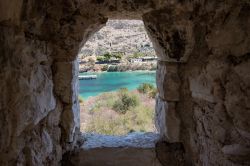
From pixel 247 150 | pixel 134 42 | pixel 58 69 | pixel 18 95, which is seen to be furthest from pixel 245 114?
pixel 134 42

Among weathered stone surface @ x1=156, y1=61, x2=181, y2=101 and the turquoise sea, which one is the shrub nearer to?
the turquoise sea

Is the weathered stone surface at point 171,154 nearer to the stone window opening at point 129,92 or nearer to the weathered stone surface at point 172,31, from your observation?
the stone window opening at point 129,92

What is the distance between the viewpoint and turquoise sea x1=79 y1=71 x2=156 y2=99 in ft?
37.7

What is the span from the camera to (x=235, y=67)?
1575 mm

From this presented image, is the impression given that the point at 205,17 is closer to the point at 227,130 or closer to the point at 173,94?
the point at 173,94

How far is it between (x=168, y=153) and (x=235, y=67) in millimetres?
872

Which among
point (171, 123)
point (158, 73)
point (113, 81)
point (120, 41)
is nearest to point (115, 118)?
point (158, 73)

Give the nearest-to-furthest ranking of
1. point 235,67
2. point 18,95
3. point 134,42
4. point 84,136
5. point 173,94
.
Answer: point 18,95
point 235,67
point 173,94
point 84,136
point 134,42

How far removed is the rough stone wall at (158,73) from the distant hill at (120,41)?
12.7 metres

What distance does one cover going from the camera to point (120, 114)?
7324mm

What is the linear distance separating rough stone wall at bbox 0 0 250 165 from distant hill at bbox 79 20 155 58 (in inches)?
501

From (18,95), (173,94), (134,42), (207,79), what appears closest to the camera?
(18,95)

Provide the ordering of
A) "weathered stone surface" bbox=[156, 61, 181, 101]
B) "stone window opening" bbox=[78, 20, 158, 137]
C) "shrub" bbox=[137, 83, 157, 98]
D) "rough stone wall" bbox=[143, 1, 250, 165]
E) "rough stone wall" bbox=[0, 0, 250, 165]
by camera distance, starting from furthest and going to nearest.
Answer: "stone window opening" bbox=[78, 20, 158, 137] < "shrub" bbox=[137, 83, 157, 98] < "weathered stone surface" bbox=[156, 61, 181, 101] < "rough stone wall" bbox=[143, 1, 250, 165] < "rough stone wall" bbox=[0, 0, 250, 165]

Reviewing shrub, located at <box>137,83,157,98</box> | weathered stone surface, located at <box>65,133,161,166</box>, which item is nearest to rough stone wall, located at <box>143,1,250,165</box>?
weathered stone surface, located at <box>65,133,161,166</box>
